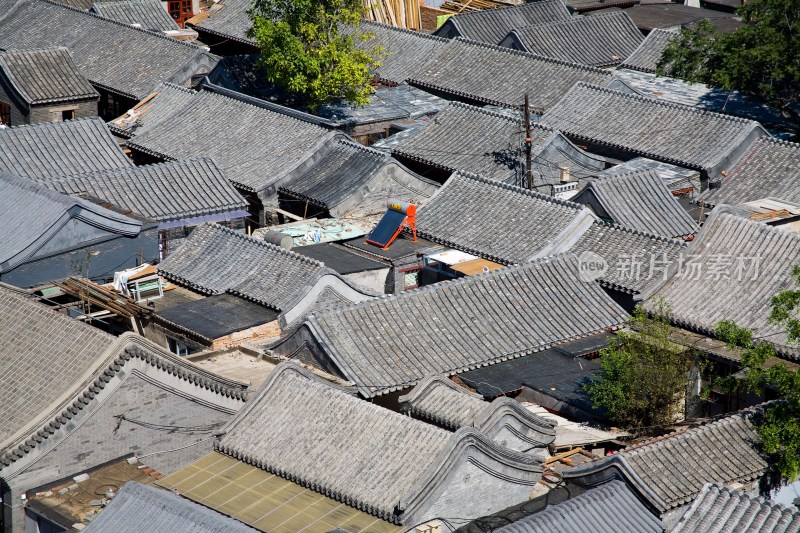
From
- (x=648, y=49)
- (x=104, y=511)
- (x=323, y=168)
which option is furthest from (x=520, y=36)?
(x=104, y=511)

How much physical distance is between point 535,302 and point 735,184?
11838 millimetres

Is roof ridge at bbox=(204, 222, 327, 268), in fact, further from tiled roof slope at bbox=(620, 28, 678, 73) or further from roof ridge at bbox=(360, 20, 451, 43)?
tiled roof slope at bbox=(620, 28, 678, 73)

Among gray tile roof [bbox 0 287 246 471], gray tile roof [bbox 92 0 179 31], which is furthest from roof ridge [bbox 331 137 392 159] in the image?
gray tile roof [bbox 92 0 179 31]

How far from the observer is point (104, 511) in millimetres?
21391

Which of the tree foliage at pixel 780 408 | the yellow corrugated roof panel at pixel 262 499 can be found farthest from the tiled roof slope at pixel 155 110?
the tree foliage at pixel 780 408

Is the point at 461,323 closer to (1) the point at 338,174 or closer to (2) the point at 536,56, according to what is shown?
(1) the point at 338,174

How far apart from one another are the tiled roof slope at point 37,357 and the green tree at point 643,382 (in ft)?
35.1

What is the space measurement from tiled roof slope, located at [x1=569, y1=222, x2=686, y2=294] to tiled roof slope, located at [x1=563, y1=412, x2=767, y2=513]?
24.5ft

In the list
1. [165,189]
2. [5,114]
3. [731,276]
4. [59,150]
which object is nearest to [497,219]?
[731,276]

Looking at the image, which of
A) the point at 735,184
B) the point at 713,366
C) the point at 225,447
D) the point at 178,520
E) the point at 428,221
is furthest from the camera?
the point at 735,184

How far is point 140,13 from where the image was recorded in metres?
60.7

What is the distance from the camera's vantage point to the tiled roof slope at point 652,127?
138 ft

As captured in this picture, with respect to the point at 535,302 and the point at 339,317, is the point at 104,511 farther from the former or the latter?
the point at 535,302

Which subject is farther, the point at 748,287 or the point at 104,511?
the point at 748,287
